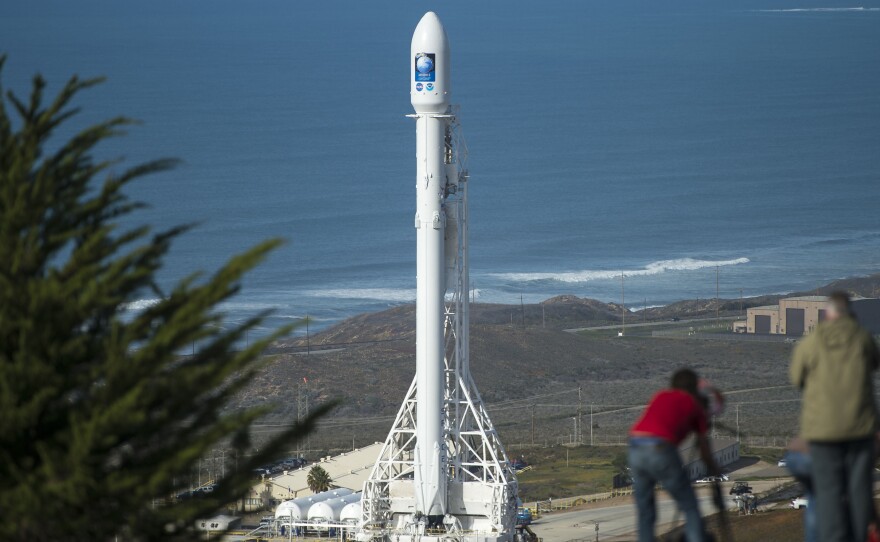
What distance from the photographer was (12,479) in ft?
34.3

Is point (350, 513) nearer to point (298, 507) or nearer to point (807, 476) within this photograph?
point (298, 507)

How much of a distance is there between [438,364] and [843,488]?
76.6 ft

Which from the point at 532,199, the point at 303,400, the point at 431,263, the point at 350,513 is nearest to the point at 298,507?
the point at 350,513

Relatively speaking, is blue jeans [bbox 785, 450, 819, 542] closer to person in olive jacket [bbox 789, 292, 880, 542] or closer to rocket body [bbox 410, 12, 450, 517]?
person in olive jacket [bbox 789, 292, 880, 542]

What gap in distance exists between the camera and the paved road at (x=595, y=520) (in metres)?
37.2

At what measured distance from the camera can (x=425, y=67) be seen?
110ft

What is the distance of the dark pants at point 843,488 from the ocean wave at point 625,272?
94.3 m

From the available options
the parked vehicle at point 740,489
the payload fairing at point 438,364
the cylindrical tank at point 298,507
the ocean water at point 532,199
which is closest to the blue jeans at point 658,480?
the payload fairing at point 438,364

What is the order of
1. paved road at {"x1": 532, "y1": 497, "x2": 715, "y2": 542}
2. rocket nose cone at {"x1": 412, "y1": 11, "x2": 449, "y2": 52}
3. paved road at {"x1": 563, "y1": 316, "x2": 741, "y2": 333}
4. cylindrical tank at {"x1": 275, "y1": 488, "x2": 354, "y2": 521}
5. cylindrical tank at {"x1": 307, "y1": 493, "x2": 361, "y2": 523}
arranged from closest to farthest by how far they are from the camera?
rocket nose cone at {"x1": 412, "y1": 11, "x2": 449, "y2": 52}
paved road at {"x1": 532, "y1": 497, "x2": 715, "y2": 542}
cylindrical tank at {"x1": 307, "y1": 493, "x2": 361, "y2": 523}
cylindrical tank at {"x1": 275, "y1": 488, "x2": 354, "y2": 521}
paved road at {"x1": 563, "y1": 316, "x2": 741, "y2": 333}

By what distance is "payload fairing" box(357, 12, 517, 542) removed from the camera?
3316cm

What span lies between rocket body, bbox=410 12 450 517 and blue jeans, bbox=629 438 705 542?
22.2 meters

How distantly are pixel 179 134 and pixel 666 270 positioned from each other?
254 ft

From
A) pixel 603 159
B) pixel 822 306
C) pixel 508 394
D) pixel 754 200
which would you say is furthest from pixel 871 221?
pixel 508 394

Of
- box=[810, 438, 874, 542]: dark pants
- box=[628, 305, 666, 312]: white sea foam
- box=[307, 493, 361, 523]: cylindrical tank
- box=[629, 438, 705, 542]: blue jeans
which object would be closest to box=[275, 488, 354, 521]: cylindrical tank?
box=[307, 493, 361, 523]: cylindrical tank
